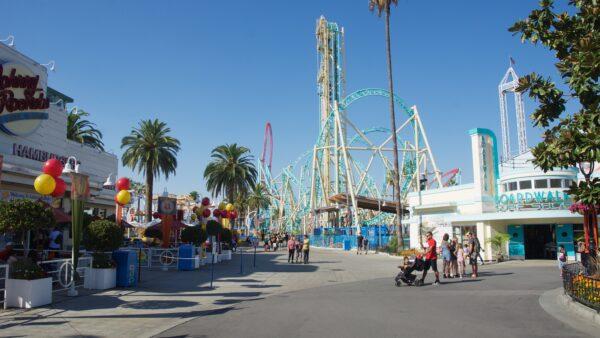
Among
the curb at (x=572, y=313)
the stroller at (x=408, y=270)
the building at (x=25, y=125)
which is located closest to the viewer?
the curb at (x=572, y=313)

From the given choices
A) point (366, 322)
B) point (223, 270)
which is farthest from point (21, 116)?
point (366, 322)

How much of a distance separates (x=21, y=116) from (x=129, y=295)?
1288 centimetres

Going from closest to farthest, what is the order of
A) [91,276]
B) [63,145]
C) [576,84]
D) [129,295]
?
[576,84] → [129,295] → [91,276] → [63,145]

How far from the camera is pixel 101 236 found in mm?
13367

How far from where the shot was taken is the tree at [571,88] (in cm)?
850

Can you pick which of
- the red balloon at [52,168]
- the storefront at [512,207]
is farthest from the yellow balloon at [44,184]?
the storefront at [512,207]

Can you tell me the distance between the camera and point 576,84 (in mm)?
8875

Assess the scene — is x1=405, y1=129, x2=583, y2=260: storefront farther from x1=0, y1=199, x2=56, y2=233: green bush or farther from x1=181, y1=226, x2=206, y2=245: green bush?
x1=0, y1=199, x2=56, y2=233: green bush

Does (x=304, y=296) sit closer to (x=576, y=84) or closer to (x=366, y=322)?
(x=366, y=322)

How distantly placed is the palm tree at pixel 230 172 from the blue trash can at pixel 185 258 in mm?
21374

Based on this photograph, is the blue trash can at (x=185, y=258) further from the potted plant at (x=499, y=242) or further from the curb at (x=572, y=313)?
the potted plant at (x=499, y=242)

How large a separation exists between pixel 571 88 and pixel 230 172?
1355 inches

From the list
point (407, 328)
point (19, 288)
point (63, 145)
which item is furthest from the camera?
point (63, 145)

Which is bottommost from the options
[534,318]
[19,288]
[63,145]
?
[534,318]
